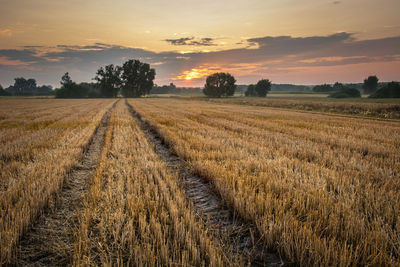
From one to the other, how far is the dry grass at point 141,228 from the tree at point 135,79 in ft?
363

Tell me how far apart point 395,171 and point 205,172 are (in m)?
4.24

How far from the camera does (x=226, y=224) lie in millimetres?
2725

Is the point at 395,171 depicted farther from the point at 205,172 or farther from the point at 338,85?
the point at 338,85

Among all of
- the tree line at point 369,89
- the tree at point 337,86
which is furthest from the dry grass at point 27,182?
the tree at point 337,86

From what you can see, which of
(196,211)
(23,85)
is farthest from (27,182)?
(23,85)

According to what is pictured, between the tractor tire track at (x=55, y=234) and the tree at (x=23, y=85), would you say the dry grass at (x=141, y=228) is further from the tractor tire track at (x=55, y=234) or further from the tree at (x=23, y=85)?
the tree at (x=23, y=85)

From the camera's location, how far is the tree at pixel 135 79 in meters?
108

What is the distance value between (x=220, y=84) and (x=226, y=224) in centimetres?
10579

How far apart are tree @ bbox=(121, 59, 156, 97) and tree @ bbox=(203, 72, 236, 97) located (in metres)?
30.8

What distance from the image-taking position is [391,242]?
2090 mm

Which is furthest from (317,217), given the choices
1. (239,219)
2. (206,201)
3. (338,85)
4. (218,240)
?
(338,85)

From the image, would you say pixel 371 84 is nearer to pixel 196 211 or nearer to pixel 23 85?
pixel 196 211

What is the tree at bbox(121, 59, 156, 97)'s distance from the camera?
10788 cm

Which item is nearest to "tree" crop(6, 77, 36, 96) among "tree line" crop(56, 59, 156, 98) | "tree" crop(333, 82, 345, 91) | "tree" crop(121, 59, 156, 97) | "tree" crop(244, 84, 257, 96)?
"tree line" crop(56, 59, 156, 98)
